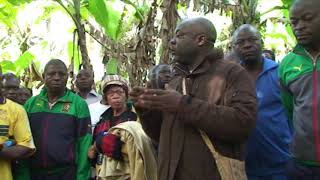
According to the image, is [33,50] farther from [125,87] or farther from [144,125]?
[144,125]

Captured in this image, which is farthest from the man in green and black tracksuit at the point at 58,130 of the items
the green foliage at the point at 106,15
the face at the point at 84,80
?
the green foliage at the point at 106,15

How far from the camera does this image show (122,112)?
4633 mm

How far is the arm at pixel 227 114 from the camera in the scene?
276 centimetres

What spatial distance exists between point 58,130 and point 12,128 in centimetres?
41

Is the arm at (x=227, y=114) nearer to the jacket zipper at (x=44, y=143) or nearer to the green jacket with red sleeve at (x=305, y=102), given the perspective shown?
the green jacket with red sleeve at (x=305, y=102)

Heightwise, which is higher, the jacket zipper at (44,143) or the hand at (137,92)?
the hand at (137,92)

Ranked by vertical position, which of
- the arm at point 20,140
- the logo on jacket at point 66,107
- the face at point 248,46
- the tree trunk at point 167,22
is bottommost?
the arm at point 20,140

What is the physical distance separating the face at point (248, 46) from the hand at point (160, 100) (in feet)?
4.38

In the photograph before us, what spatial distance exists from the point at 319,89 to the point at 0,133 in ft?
9.11

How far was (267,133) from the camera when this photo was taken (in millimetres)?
3789

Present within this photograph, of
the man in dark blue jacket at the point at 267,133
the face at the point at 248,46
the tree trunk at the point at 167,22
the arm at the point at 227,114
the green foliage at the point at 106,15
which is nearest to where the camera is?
the arm at the point at 227,114

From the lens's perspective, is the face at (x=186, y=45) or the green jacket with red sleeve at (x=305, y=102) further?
the face at (x=186, y=45)

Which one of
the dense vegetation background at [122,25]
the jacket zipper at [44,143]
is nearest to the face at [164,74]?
the jacket zipper at [44,143]

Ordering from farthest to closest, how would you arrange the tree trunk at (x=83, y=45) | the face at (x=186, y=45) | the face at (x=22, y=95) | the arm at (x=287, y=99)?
the tree trunk at (x=83, y=45) → the face at (x=22, y=95) → the arm at (x=287, y=99) → the face at (x=186, y=45)
